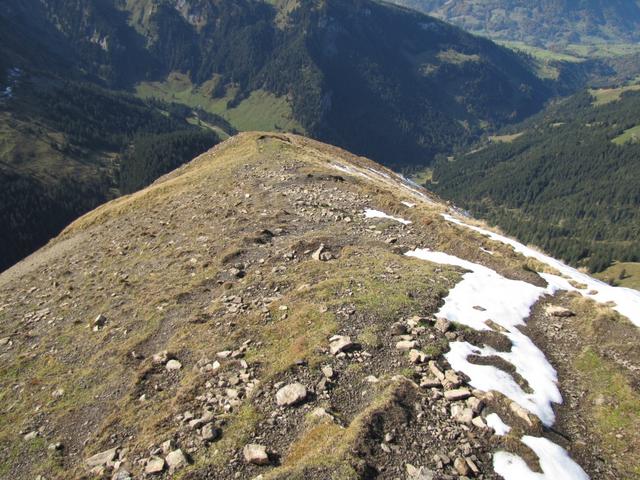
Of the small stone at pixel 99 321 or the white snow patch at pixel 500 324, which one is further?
the small stone at pixel 99 321

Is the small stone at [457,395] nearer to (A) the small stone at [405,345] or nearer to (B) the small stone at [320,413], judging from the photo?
(A) the small stone at [405,345]

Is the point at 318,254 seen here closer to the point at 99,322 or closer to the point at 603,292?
the point at 99,322

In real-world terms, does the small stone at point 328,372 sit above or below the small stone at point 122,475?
above

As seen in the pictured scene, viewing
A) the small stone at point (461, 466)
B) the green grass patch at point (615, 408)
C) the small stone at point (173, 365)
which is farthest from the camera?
the small stone at point (173, 365)

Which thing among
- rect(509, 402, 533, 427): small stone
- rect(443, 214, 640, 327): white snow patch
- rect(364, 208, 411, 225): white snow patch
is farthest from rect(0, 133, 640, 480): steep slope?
rect(364, 208, 411, 225): white snow patch

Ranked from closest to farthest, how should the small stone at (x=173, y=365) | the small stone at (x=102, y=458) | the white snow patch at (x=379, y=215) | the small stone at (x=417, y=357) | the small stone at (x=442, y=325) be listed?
the small stone at (x=102, y=458) → the small stone at (x=417, y=357) → the small stone at (x=442, y=325) → the small stone at (x=173, y=365) → the white snow patch at (x=379, y=215)

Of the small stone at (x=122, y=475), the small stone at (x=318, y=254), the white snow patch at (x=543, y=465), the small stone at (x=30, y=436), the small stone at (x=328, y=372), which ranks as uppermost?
the white snow patch at (x=543, y=465)

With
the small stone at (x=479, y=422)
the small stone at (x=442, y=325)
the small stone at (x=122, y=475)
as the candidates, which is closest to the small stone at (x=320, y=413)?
the small stone at (x=479, y=422)

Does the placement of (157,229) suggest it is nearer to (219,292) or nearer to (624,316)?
(219,292)

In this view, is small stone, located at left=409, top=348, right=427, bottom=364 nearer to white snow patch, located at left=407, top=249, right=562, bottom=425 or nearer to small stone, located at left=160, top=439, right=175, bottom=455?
white snow patch, located at left=407, top=249, right=562, bottom=425
